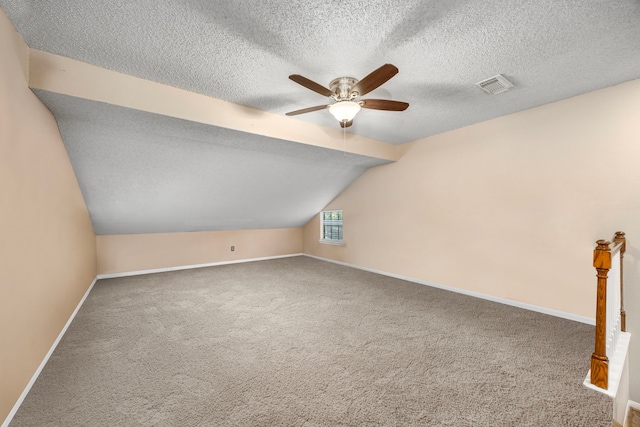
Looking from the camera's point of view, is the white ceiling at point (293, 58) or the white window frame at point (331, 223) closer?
the white ceiling at point (293, 58)

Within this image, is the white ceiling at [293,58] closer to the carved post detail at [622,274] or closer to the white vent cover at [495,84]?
the white vent cover at [495,84]

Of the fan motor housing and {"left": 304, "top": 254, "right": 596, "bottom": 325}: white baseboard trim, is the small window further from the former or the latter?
the fan motor housing

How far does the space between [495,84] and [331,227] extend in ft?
13.7

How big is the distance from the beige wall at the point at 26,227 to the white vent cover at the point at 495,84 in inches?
130

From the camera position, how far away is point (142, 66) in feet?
6.39

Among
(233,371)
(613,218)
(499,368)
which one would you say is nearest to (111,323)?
(233,371)

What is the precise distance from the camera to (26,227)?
165 centimetres

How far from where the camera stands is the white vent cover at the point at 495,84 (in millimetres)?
2143

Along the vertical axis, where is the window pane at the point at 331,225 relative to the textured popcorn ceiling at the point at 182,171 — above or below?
below

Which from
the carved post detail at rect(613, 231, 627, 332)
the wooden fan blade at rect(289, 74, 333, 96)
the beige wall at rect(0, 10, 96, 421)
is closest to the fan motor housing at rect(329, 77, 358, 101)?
the wooden fan blade at rect(289, 74, 333, 96)

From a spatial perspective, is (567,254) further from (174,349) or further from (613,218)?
(174,349)

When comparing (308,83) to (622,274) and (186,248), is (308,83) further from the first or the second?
(186,248)

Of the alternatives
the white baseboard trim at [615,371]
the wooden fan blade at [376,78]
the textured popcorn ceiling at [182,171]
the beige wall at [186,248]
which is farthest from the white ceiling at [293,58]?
the white baseboard trim at [615,371]

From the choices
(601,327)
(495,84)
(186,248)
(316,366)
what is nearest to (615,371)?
(601,327)
